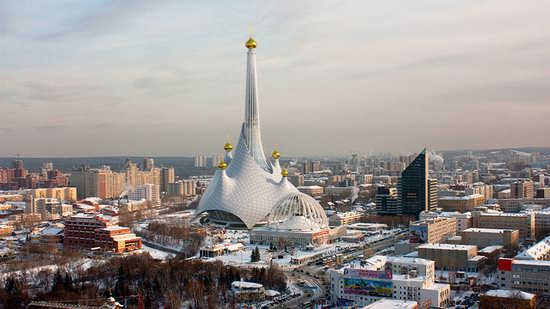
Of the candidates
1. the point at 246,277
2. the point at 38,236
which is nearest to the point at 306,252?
the point at 246,277

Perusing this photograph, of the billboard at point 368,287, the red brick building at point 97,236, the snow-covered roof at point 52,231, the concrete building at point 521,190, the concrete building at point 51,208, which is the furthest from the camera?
the concrete building at point 521,190

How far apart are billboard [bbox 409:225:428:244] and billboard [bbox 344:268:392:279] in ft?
28.1

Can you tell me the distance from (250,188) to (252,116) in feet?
16.4

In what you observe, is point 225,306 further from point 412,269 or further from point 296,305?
point 412,269

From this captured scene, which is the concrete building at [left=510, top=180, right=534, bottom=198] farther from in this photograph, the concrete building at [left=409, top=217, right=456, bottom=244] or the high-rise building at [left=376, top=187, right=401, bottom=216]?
the concrete building at [left=409, top=217, right=456, bottom=244]

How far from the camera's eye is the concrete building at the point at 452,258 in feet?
80.6

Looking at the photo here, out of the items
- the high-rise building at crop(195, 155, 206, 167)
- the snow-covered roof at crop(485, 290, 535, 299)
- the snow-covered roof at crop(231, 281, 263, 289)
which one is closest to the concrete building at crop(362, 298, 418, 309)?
the snow-covered roof at crop(485, 290, 535, 299)

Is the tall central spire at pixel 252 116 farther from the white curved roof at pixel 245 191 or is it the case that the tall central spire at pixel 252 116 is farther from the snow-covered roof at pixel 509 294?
the snow-covered roof at pixel 509 294

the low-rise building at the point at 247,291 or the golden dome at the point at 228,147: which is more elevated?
the golden dome at the point at 228,147

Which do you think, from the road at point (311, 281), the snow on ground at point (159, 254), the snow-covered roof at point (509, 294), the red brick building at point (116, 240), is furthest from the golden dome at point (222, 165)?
the snow-covered roof at point (509, 294)

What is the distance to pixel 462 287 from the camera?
853 inches

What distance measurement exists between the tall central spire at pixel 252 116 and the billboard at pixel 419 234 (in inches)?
421

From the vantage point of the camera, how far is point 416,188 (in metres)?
40.6

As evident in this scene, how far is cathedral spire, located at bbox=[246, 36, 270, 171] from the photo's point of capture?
123 feet
